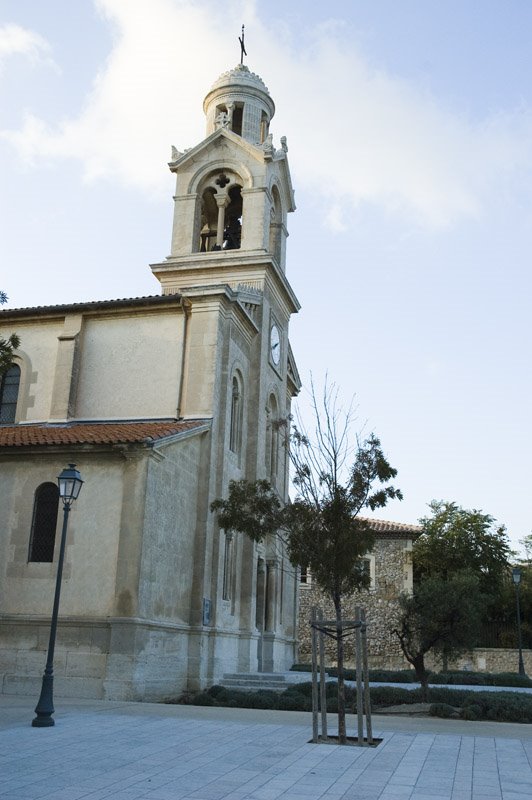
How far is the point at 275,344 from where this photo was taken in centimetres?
3014

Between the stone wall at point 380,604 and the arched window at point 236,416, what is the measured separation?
16009 mm

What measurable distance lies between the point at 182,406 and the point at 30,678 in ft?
30.0

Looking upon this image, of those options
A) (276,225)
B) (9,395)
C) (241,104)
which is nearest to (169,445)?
(9,395)

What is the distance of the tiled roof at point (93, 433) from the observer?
19.5 m

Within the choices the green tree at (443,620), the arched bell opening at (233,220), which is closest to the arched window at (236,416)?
the arched bell opening at (233,220)

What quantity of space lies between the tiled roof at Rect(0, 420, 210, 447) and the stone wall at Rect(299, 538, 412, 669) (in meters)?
19.9

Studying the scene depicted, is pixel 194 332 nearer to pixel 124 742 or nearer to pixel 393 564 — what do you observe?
pixel 124 742

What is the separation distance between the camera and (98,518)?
19000mm

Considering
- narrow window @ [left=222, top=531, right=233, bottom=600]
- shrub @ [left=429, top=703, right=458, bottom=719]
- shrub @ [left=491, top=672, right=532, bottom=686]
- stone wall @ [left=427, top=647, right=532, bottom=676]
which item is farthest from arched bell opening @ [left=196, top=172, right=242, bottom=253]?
stone wall @ [left=427, top=647, right=532, bottom=676]

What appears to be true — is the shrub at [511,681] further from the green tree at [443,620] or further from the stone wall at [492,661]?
→ the green tree at [443,620]

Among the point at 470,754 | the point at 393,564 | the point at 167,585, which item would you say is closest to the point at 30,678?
the point at 167,585

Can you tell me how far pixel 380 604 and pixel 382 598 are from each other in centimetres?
35

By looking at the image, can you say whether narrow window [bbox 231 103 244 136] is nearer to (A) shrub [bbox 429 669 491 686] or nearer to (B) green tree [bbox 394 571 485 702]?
(B) green tree [bbox 394 571 485 702]

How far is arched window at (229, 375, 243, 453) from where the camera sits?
84.4ft
